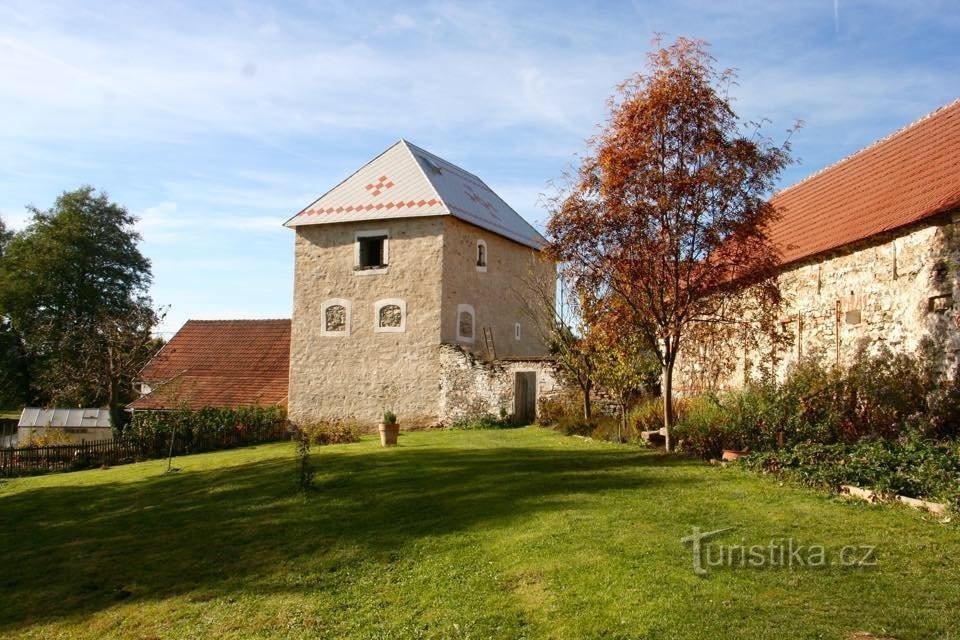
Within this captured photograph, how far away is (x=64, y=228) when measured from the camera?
37000 mm

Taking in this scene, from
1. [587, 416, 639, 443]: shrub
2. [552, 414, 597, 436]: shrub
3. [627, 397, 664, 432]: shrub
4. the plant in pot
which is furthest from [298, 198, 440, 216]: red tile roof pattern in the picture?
[627, 397, 664, 432]: shrub

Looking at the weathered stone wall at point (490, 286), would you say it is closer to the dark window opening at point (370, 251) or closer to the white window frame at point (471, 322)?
the white window frame at point (471, 322)

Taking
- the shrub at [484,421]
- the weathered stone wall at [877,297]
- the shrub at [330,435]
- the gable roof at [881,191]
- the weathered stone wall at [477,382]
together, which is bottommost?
the shrub at [330,435]

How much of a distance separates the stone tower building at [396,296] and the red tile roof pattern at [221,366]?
3.77 metres

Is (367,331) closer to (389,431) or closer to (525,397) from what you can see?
(525,397)

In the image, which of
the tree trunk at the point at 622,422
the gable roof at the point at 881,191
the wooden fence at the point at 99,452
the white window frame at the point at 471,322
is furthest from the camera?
the white window frame at the point at 471,322

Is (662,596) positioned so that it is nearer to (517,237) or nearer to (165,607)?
(165,607)

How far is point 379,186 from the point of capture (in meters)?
23.8

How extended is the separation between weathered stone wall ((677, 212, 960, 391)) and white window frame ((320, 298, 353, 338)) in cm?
1223

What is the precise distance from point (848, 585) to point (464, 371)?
16.1 meters

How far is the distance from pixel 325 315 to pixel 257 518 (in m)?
13.7

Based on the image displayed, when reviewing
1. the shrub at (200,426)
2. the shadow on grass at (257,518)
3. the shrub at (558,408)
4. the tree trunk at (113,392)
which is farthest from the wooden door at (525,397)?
the tree trunk at (113,392)

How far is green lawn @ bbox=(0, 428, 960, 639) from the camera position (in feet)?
17.8

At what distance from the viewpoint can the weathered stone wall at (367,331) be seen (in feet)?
72.2
